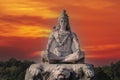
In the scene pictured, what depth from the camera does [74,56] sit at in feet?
85.7

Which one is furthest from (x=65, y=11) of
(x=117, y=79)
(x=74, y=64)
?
(x=117, y=79)

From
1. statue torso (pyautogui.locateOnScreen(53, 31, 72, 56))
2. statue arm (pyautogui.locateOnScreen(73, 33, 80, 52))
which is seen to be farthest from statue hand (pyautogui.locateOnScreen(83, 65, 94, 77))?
statue torso (pyautogui.locateOnScreen(53, 31, 72, 56))

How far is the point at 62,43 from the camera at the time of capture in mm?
26797

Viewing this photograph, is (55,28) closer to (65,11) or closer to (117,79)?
(65,11)

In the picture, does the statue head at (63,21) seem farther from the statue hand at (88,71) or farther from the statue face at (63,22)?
the statue hand at (88,71)

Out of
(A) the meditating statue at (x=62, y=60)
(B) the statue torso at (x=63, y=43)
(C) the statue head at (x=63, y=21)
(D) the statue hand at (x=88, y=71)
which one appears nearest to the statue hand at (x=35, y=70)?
(A) the meditating statue at (x=62, y=60)

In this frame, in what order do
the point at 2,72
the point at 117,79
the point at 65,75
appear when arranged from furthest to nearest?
the point at 2,72
the point at 117,79
the point at 65,75

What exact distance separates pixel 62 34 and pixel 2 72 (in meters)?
36.9

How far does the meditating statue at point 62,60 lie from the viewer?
2573 centimetres

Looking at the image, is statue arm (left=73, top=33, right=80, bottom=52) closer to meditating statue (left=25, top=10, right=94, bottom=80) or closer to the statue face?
meditating statue (left=25, top=10, right=94, bottom=80)

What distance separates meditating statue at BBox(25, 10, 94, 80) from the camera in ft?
84.4

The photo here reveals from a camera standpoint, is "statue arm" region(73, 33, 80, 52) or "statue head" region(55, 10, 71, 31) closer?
"statue arm" region(73, 33, 80, 52)

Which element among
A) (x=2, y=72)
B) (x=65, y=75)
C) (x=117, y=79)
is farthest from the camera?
(x=2, y=72)

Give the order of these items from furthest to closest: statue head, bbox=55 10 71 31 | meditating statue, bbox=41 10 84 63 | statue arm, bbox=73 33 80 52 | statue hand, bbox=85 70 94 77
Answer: statue head, bbox=55 10 71 31
statue arm, bbox=73 33 80 52
meditating statue, bbox=41 10 84 63
statue hand, bbox=85 70 94 77
